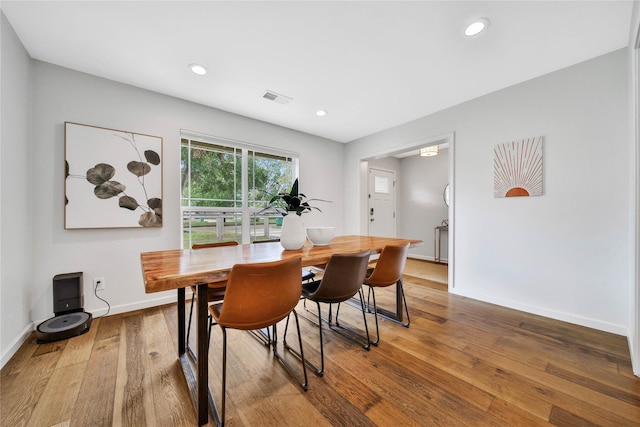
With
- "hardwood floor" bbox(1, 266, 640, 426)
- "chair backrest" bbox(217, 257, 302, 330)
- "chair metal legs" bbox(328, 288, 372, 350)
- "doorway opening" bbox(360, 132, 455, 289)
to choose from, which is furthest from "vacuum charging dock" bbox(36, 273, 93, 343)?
"doorway opening" bbox(360, 132, 455, 289)

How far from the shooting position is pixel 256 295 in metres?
1.25

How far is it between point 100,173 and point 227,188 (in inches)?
53.3

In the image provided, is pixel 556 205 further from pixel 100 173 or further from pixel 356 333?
pixel 100 173

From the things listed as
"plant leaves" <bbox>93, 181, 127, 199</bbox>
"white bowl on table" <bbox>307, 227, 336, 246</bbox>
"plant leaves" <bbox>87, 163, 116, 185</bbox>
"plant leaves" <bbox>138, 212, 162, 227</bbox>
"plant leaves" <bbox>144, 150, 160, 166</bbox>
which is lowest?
"white bowl on table" <bbox>307, 227, 336, 246</bbox>

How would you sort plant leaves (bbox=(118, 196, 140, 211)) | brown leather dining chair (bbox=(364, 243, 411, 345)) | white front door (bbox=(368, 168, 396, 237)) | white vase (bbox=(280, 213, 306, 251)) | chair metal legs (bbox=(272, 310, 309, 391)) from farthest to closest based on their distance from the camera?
white front door (bbox=(368, 168, 396, 237)) → plant leaves (bbox=(118, 196, 140, 211)) → brown leather dining chair (bbox=(364, 243, 411, 345)) → white vase (bbox=(280, 213, 306, 251)) → chair metal legs (bbox=(272, 310, 309, 391))

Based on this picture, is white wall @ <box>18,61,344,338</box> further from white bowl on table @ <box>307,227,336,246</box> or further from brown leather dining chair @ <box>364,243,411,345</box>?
brown leather dining chair @ <box>364,243,411,345</box>

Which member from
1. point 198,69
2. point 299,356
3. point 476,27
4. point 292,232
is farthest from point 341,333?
point 198,69

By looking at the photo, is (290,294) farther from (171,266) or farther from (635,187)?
(635,187)

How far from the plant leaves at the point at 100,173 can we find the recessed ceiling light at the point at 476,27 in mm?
3525

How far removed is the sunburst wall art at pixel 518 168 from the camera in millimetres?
2553

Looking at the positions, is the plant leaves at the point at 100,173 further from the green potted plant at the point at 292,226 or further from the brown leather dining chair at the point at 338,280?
the brown leather dining chair at the point at 338,280

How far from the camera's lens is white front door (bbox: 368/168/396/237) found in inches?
203

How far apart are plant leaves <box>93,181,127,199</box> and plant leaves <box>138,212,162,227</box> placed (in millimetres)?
338

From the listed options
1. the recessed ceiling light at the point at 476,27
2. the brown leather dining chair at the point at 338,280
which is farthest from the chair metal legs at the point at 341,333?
the recessed ceiling light at the point at 476,27
